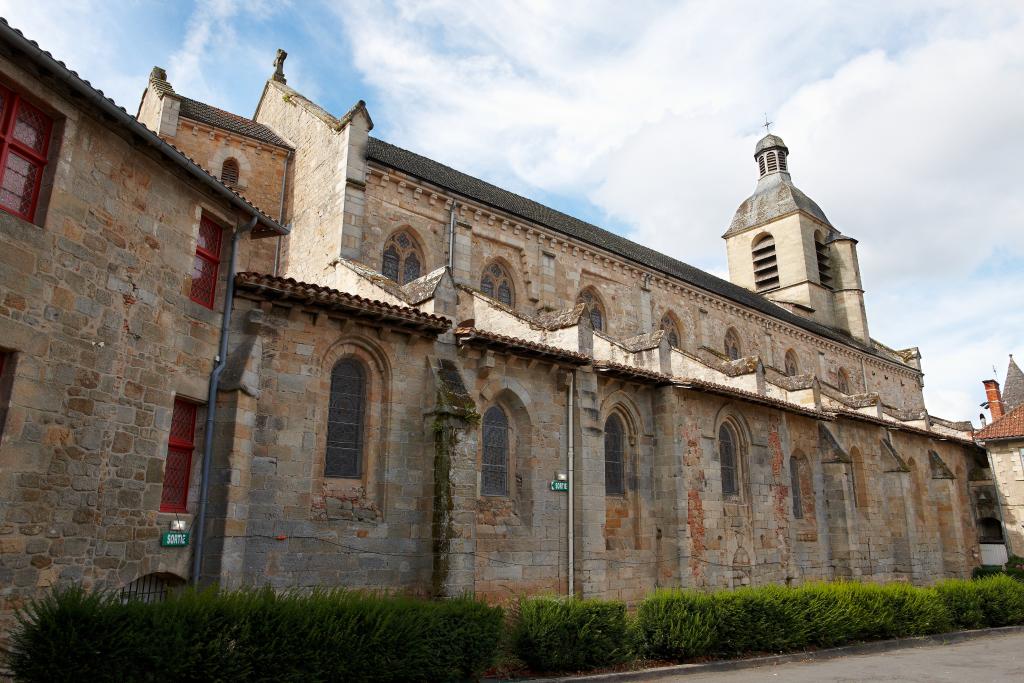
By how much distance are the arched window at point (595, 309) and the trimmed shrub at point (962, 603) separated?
11963 millimetres

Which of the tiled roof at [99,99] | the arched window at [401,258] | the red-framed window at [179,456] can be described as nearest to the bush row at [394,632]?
the red-framed window at [179,456]

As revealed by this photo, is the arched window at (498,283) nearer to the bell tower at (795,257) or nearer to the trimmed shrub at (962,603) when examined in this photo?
the trimmed shrub at (962,603)

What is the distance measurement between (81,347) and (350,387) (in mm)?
4721

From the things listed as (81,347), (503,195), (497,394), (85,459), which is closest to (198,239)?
(81,347)

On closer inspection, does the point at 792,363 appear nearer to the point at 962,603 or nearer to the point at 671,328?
the point at 671,328

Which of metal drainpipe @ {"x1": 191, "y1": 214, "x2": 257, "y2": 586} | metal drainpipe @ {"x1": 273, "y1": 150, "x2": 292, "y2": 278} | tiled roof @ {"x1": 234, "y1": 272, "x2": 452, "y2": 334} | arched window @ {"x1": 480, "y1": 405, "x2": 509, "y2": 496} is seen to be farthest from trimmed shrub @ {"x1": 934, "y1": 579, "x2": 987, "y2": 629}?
metal drainpipe @ {"x1": 273, "y1": 150, "x2": 292, "y2": 278}

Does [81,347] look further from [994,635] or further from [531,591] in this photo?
[994,635]

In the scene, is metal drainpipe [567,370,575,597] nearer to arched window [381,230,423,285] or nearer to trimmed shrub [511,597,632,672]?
trimmed shrub [511,597,632,672]

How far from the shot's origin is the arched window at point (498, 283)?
20.9 metres

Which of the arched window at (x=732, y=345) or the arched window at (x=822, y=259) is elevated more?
the arched window at (x=822, y=259)

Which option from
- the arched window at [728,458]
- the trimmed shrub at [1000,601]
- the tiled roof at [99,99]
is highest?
the tiled roof at [99,99]

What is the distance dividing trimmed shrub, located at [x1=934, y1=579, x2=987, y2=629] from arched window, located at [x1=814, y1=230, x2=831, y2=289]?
95.7 ft

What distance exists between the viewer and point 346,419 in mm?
12375

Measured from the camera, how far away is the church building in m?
8.34
